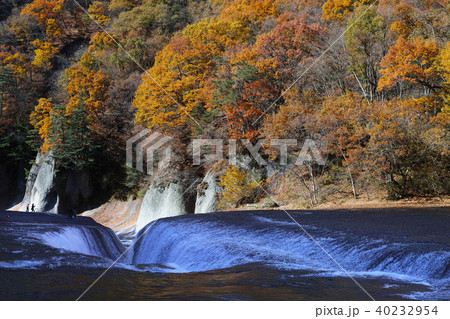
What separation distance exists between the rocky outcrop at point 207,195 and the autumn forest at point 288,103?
1.00m

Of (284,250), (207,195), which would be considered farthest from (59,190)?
(284,250)

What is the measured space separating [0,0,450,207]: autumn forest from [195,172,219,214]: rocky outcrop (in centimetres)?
100

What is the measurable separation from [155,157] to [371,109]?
2085 centimetres

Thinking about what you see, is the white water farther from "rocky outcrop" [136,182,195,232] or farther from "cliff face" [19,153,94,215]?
"cliff face" [19,153,94,215]

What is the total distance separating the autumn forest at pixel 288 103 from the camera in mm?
22047

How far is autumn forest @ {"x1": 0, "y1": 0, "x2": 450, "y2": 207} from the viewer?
22047 mm

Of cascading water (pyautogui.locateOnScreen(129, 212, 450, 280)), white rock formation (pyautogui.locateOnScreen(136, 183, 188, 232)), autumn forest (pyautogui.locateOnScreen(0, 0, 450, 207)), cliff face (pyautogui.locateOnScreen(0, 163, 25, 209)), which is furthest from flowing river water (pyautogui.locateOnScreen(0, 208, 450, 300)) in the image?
cliff face (pyautogui.locateOnScreen(0, 163, 25, 209))

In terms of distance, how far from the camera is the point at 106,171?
144 ft

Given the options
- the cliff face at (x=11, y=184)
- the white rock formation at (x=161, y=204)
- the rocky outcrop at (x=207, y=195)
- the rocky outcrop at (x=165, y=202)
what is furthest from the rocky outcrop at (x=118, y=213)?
the cliff face at (x=11, y=184)

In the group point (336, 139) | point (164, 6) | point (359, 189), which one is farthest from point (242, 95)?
point (164, 6)

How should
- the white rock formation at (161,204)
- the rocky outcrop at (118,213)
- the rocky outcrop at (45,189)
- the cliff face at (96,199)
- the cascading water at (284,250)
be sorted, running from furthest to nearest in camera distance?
the rocky outcrop at (45,189) < the rocky outcrop at (118,213) < the cliff face at (96,199) < the white rock formation at (161,204) < the cascading water at (284,250)

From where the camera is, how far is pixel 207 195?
29484mm

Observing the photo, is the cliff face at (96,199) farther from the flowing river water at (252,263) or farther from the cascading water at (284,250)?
the flowing river water at (252,263)

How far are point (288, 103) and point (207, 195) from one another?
28.7ft
